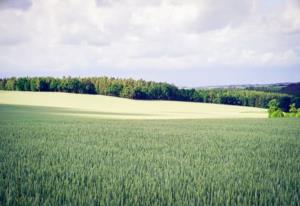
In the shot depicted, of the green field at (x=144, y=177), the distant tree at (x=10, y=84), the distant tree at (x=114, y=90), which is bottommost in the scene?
the green field at (x=144, y=177)

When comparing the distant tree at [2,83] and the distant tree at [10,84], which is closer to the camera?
the distant tree at [10,84]

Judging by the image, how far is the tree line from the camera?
83.9m

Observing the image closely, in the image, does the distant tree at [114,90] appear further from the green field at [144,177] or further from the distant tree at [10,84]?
the green field at [144,177]

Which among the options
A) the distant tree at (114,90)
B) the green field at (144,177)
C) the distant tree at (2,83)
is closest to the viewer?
the green field at (144,177)

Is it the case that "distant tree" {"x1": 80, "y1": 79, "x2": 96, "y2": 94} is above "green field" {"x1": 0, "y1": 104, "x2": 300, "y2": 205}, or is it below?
above

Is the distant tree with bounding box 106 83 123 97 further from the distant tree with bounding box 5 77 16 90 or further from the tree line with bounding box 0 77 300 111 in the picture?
the distant tree with bounding box 5 77 16 90

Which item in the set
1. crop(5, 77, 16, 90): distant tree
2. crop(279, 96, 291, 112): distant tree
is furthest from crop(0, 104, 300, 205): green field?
crop(5, 77, 16, 90): distant tree

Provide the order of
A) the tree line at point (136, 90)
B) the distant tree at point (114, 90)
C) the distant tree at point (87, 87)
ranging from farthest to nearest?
the distant tree at point (114, 90)
the distant tree at point (87, 87)
the tree line at point (136, 90)

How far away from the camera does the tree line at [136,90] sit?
275 feet

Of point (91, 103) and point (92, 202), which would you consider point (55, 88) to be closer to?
point (91, 103)

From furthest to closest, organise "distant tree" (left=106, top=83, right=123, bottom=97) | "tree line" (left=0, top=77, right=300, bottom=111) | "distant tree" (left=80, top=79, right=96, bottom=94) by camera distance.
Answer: "distant tree" (left=106, top=83, right=123, bottom=97)
"distant tree" (left=80, top=79, right=96, bottom=94)
"tree line" (left=0, top=77, right=300, bottom=111)

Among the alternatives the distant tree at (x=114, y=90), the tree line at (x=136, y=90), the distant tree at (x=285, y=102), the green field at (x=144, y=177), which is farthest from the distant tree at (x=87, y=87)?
Answer: the green field at (x=144, y=177)

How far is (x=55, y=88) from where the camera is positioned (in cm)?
8475

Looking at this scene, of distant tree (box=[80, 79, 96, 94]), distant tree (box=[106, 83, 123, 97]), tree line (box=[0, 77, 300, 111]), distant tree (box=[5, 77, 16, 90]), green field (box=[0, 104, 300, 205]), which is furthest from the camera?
distant tree (box=[5, 77, 16, 90])
